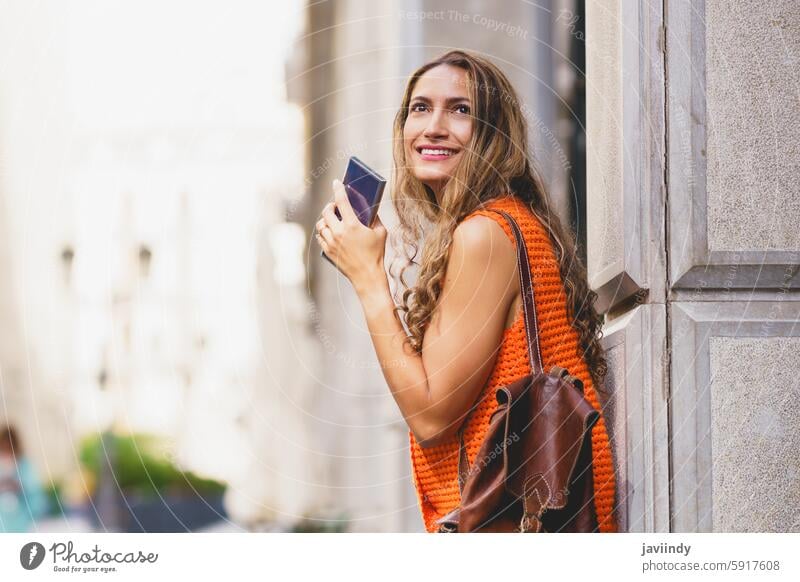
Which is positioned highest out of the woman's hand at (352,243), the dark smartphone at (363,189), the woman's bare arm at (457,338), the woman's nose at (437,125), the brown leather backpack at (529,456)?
the woman's nose at (437,125)

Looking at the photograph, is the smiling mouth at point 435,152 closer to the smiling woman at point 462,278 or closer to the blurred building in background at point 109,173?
the smiling woman at point 462,278

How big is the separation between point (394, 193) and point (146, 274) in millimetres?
1274

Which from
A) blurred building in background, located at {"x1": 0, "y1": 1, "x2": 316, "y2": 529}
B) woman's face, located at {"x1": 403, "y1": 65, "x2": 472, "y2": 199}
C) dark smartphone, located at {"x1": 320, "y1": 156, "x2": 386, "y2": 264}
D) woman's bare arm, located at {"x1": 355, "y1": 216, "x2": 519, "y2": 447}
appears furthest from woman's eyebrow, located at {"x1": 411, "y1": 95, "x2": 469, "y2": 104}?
blurred building in background, located at {"x1": 0, "y1": 1, "x2": 316, "y2": 529}

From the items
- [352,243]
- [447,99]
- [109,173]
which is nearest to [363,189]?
[352,243]

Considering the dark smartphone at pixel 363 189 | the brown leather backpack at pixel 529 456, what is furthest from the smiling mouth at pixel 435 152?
the brown leather backpack at pixel 529 456

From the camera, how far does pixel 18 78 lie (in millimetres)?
3031

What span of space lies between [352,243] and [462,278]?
27 centimetres

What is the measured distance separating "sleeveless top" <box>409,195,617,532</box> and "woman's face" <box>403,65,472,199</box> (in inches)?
6.3

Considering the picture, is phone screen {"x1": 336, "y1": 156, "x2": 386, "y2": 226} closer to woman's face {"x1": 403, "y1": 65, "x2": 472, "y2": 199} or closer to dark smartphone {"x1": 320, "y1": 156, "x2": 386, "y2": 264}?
dark smartphone {"x1": 320, "y1": 156, "x2": 386, "y2": 264}

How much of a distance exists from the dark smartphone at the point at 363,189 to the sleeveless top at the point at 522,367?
0.22m

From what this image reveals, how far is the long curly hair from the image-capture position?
2.30 m

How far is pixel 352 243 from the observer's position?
2.36 m

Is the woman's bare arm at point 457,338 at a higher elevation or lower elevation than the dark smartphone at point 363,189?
lower

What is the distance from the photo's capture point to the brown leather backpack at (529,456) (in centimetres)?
212
